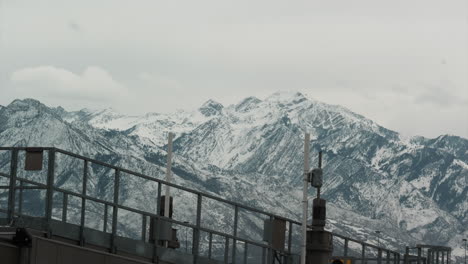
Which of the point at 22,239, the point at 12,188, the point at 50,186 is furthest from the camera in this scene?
the point at 12,188

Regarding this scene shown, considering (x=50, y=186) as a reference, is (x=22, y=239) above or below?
below

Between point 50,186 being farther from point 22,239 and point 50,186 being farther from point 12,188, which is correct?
point 22,239

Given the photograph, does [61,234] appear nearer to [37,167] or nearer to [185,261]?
[37,167]

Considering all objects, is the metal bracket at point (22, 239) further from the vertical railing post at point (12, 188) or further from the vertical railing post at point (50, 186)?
the vertical railing post at point (50, 186)

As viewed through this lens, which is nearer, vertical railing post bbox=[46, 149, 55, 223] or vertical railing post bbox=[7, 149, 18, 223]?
vertical railing post bbox=[7, 149, 18, 223]

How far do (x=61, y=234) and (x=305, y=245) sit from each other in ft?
25.4

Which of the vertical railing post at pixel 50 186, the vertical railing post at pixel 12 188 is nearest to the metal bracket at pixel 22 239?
the vertical railing post at pixel 12 188

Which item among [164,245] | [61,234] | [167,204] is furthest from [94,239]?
[167,204]

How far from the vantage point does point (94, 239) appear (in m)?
31.6

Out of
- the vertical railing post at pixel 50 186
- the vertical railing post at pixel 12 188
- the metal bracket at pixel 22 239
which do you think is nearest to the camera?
the metal bracket at pixel 22 239

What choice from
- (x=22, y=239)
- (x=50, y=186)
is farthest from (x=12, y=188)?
(x=22, y=239)

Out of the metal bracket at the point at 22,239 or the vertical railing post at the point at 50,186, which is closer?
the metal bracket at the point at 22,239

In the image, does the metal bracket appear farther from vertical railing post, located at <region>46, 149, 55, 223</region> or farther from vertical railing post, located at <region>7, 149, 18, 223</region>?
vertical railing post, located at <region>46, 149, 55, 223</region>

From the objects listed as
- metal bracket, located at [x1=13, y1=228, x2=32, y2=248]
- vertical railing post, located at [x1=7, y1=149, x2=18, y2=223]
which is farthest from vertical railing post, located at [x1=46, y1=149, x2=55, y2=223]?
metal bracket, located at [x1=13, y1=228, x2=32, y2=248]
